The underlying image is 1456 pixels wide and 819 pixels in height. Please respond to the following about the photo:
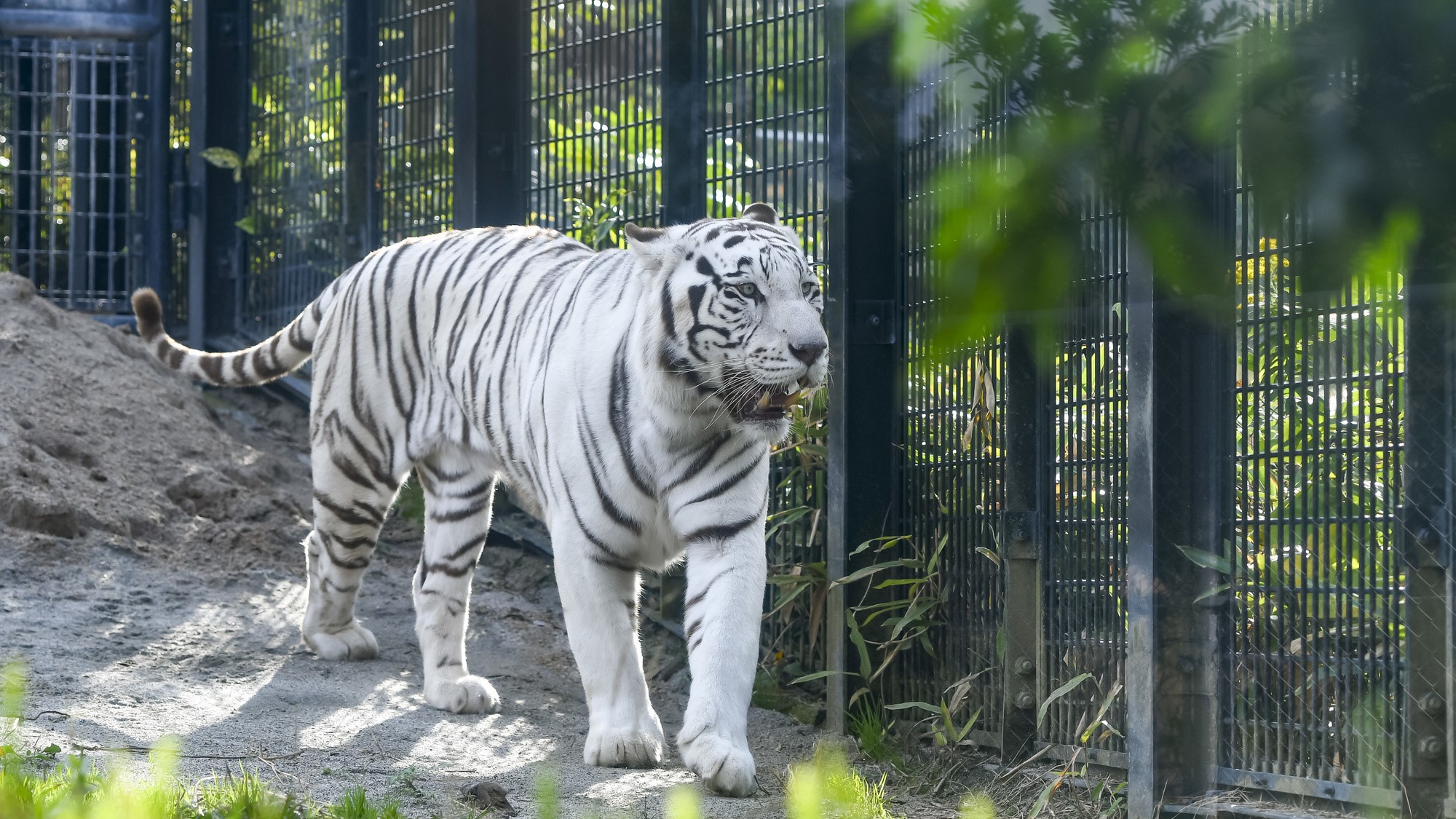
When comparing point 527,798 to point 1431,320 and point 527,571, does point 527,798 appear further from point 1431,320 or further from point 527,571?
point 527,571

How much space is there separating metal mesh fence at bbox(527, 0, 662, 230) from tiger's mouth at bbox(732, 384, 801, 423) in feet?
6.74

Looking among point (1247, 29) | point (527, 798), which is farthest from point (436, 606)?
point (1247, 29)

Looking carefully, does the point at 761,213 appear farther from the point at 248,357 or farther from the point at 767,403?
the point at 248,357

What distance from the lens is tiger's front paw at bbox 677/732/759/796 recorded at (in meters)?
3.36

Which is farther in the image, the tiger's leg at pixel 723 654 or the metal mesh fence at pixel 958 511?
the metal mesh fence at pixel 958 511

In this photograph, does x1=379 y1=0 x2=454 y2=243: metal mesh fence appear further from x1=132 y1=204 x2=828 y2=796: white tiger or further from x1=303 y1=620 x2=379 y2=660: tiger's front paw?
x1=303 y1=620 x2=379 y2=660: tiger's front paw

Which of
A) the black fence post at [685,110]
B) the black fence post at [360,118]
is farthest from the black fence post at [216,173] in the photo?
the black fence post at [685,110]

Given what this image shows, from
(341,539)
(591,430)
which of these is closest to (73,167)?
(341,539)

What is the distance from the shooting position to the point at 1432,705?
2.79 meters

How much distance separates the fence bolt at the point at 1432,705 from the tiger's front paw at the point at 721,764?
1.42m

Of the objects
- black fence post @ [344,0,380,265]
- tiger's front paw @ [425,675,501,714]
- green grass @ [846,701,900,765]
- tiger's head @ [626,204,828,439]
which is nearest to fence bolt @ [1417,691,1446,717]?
tiger's head @ [626,204,828,439]

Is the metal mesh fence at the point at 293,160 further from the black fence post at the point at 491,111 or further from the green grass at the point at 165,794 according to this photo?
the green grass at the point at 165,794

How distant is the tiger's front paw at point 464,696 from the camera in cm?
452

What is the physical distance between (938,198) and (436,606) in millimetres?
3752
